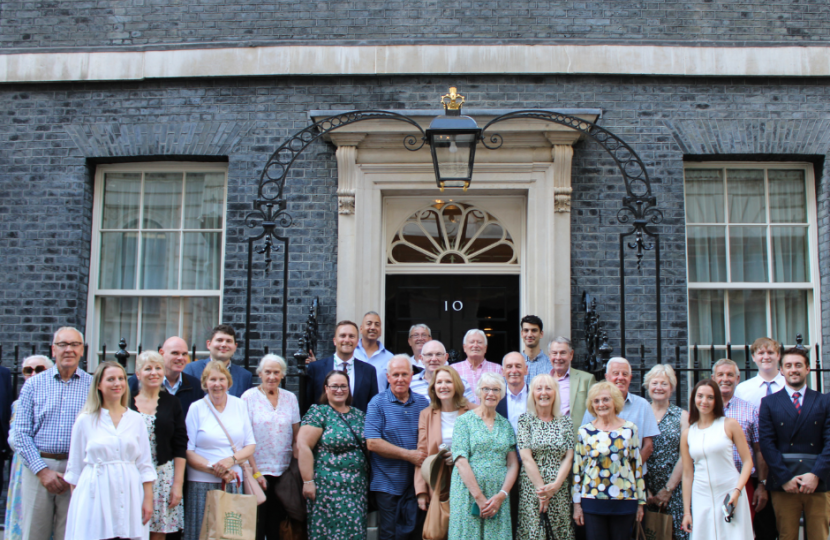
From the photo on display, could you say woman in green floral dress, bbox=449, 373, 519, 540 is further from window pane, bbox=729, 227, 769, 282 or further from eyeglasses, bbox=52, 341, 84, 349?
window pane, bbox=729, 227, 769, 282

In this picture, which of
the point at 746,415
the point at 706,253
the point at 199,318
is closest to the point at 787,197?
the point at 706,253

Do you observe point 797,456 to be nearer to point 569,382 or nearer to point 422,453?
point 569,382

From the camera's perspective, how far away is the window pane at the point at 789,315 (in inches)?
286

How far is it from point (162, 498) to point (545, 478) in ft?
7.69

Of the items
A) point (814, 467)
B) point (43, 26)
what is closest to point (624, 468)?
point (814, 467)

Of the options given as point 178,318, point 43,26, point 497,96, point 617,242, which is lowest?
point 178,318

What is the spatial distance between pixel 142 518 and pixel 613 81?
17.9 ft

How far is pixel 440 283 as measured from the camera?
7.44 meters

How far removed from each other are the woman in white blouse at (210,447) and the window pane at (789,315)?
5.02m

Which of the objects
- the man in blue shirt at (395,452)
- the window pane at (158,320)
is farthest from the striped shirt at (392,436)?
the window pane at (158,320)

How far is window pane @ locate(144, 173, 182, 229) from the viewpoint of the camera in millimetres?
7562

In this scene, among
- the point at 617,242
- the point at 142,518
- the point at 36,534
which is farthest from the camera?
the point at 617,242

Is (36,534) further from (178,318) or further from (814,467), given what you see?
(814,467)

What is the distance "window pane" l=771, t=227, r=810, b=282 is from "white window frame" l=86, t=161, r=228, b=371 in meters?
5.18
